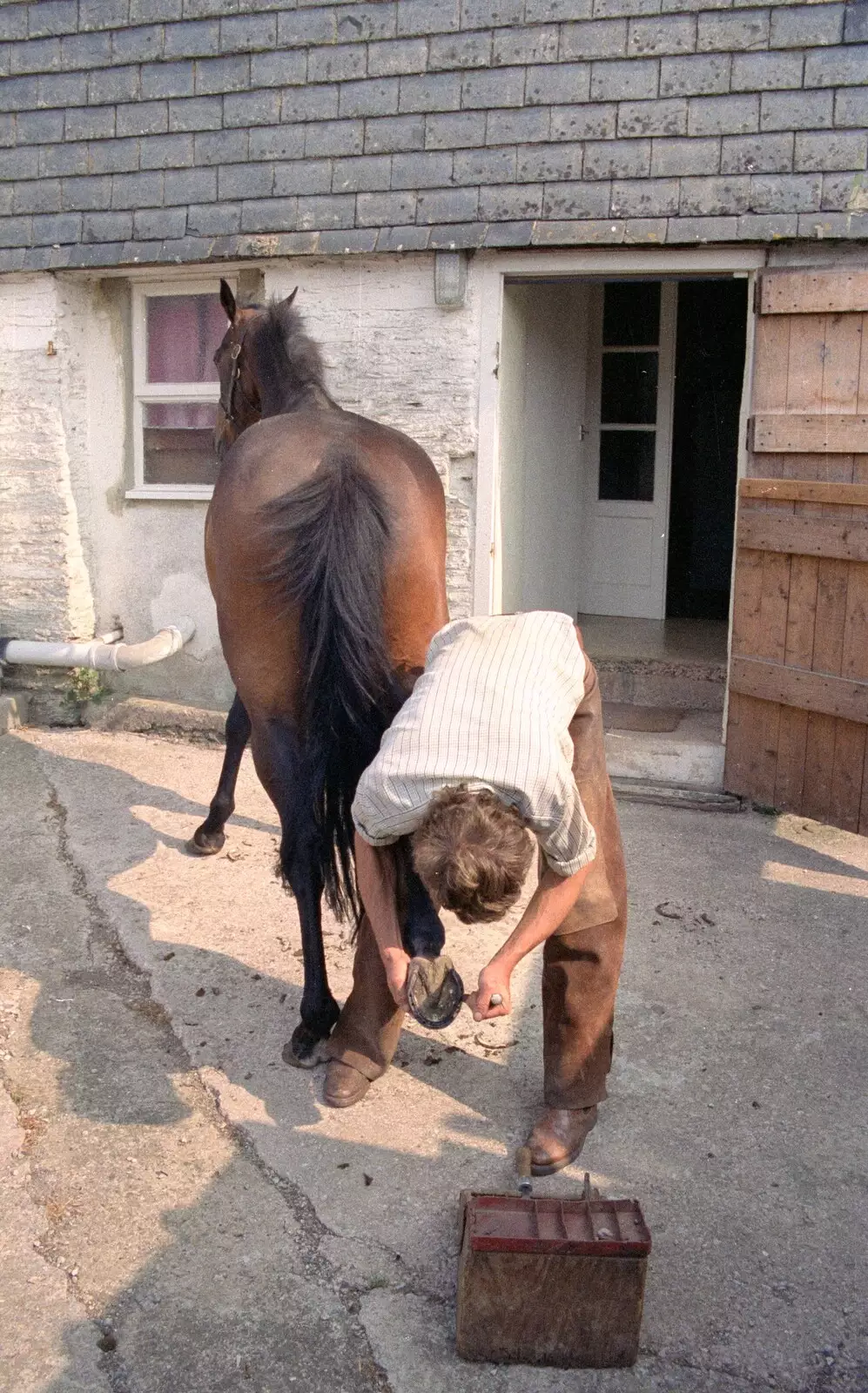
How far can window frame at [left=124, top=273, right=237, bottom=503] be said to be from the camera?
6410mm

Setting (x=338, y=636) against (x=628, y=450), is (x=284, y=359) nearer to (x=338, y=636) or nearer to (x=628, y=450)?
(x=338, y=636)

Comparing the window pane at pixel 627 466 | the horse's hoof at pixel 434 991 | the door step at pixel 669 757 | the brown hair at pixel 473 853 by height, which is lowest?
the door step at pixel 669 757

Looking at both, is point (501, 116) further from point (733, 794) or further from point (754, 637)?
point (733, 794)

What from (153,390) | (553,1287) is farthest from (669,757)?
(553,1287)

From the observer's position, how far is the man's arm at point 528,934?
236cm

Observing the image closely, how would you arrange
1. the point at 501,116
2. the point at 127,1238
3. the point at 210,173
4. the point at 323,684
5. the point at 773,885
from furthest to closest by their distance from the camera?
the point at 210,173, the point at 501,116, the point at 773,885, the point at 323,684, the point at 127,1238

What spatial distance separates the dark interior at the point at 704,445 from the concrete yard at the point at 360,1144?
13.9 feet

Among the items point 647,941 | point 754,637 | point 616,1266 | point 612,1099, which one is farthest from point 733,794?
point 616,1266

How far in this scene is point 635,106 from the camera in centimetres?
510

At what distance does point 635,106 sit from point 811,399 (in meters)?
1.46

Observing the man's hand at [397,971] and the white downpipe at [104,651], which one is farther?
the white downpipe at [104,651]

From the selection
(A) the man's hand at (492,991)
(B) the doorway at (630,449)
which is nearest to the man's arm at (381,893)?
(A) the man's hand at (492,991)

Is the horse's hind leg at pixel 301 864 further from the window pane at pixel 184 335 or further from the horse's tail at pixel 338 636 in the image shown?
the window pane at pixel 184 335

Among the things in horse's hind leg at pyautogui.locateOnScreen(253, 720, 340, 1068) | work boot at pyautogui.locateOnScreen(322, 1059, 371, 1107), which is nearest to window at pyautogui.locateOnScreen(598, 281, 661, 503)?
horse's hind leg at pyautogui.locateOnScreen(253, 720, 340, 1068)
